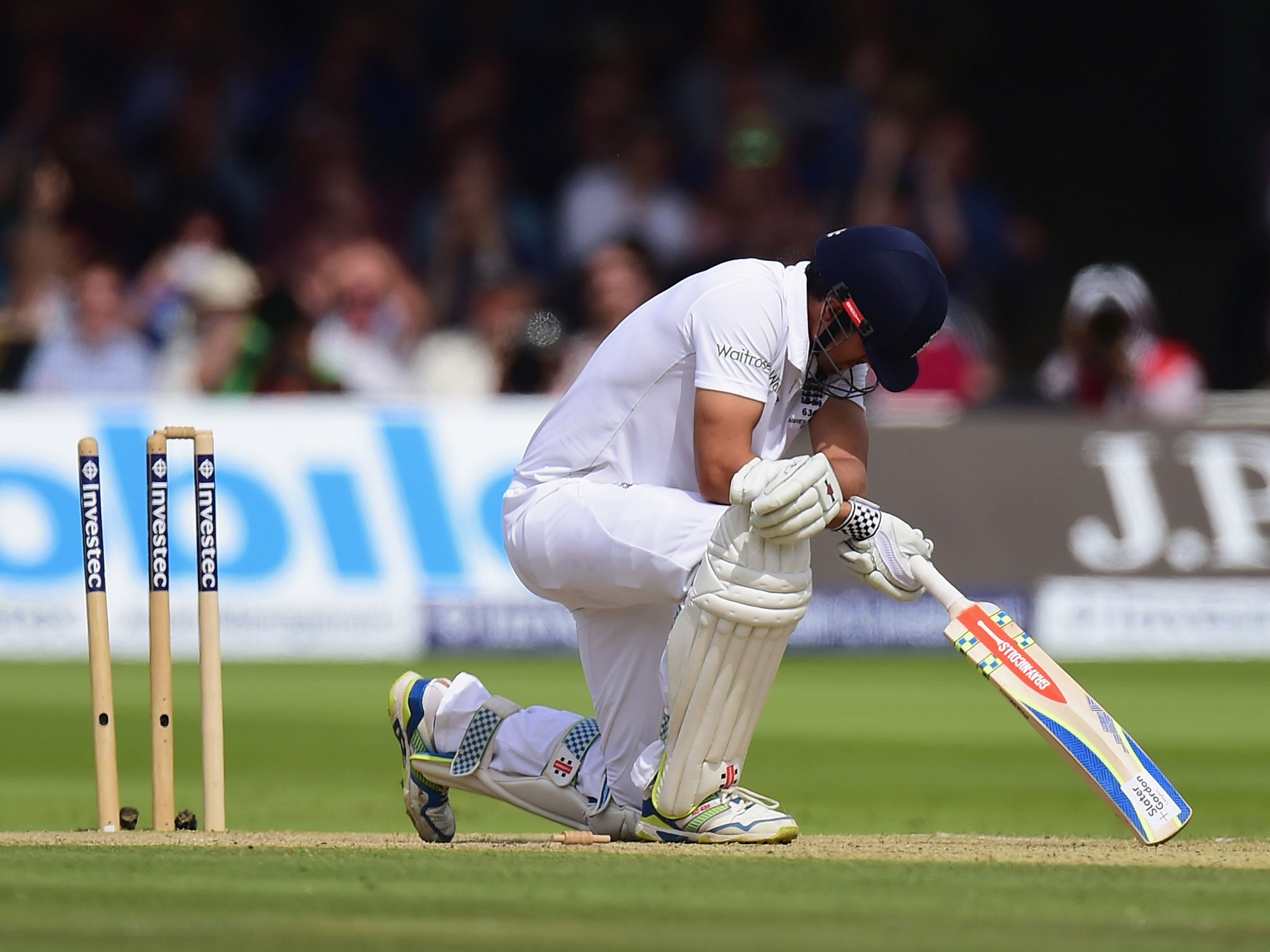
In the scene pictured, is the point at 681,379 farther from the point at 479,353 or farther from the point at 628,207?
the point at 628,207

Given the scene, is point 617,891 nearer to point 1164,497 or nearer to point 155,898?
point 155,898

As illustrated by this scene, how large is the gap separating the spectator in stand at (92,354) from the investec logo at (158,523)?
19.5 feet

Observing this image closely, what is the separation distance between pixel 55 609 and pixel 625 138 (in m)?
4.51

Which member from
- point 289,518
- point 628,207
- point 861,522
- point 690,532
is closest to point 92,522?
point 690,532

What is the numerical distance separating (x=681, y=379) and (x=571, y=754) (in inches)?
36.9

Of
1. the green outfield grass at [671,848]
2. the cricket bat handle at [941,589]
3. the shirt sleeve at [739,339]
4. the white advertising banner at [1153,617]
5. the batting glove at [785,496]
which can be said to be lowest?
the white advertising banner at [1153,617]

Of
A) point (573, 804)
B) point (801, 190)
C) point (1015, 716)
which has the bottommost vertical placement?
point (1015, 716)

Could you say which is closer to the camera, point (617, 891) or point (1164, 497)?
point (617, 891)

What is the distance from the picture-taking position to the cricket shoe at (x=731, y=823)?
15.8 feet

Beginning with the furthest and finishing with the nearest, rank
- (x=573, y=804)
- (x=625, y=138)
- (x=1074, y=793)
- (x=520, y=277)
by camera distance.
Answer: (x=625, y=138) → (x=520, y=277) → (x=1074, y=793) → (x=573, y=804)

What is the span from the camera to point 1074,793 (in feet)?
21.8

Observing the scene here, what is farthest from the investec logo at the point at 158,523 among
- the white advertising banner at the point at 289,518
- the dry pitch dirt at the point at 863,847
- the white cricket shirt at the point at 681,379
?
the white advertising banner at the point at 289,518

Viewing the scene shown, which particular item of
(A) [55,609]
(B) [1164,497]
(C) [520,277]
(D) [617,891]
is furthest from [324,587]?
(D) [617,891]

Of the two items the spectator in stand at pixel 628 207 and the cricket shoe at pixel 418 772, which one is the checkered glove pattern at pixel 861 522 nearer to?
the cricket shoe at pixel 418 772
